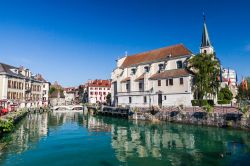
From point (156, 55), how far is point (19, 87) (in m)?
42.3

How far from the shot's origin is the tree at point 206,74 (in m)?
44.0

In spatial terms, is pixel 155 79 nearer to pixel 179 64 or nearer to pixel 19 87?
pixel 179 64

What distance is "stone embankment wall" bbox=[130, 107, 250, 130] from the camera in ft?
106

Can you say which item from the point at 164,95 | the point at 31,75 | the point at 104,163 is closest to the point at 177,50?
the point at 164,95

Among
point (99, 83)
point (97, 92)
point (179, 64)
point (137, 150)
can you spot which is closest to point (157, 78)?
point (179, 64)

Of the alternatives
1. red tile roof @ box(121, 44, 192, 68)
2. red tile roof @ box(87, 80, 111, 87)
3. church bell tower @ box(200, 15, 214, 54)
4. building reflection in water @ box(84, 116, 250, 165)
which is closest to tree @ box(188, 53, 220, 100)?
red tile roof @ box(121, 44, 192, 68)

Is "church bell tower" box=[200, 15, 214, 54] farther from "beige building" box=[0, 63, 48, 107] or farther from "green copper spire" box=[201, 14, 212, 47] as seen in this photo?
"beige building" box=[0, 63, 48, 107]

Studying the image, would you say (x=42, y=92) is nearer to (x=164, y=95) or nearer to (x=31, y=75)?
(x=31, y=75)

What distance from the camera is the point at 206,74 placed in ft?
144

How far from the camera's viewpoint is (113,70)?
227ft

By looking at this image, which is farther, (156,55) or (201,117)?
(156,55)

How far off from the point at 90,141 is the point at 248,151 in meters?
17.1

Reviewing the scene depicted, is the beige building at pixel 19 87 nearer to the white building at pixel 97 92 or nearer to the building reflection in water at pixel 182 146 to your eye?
the white building at pixel 97 92

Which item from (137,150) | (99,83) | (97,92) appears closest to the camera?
(137,150)
